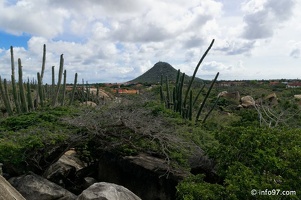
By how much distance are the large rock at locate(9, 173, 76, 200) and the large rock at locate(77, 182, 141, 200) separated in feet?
4.62

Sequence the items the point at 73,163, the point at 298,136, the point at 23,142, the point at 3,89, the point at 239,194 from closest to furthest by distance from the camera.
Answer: the point at 239,194 → the point at 298,136 → the point at 23,142 → the point at 73,163 → the point at 3,89

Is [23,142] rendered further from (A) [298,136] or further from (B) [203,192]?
(A) [298,136]

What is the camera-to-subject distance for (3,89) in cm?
1445

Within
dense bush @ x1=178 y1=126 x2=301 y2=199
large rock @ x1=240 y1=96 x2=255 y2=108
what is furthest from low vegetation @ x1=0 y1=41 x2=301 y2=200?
large rock @ x1=240 y1=96 x2=255 y2=108

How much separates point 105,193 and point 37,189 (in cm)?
200

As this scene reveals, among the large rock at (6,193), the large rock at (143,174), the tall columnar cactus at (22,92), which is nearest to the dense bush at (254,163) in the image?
the large rock at (143,174)

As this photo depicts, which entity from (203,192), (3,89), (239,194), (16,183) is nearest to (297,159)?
(239,194)

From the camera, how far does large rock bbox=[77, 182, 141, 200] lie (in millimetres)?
5816

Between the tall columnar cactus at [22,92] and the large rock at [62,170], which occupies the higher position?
the tall columnar cactus at [22,92]

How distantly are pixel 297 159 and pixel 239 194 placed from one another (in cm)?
104

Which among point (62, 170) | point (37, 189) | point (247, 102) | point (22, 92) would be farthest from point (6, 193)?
point (247, 102)

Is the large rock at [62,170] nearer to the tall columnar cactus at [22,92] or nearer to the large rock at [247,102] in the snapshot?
the tall columnar cactus at [22,92]

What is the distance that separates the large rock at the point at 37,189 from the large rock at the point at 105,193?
4.62 feet

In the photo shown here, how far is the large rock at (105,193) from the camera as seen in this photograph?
5816mm
